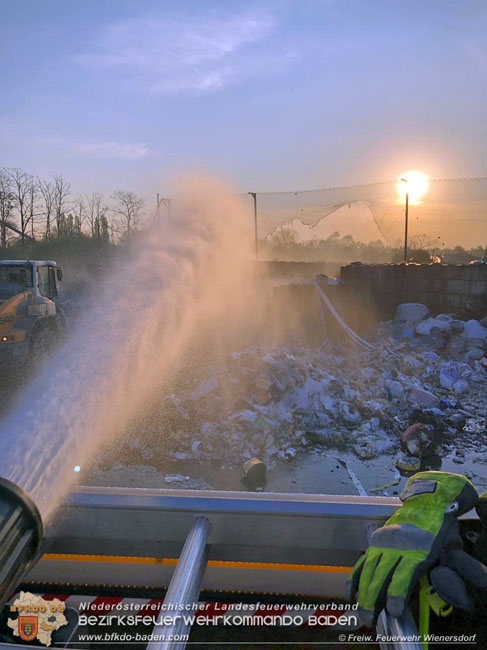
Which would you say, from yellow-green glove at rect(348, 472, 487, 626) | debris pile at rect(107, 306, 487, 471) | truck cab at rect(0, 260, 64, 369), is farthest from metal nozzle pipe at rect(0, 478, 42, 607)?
truck cab at rect(0, 260, 64, 369)

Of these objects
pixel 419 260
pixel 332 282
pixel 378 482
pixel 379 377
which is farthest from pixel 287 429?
pixel 419 260

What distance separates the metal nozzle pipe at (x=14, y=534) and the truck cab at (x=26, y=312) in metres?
6.74

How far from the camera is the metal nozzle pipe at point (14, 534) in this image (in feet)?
4.43

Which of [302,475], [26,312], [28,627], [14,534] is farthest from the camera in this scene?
[26,312]

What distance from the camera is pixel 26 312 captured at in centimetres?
789

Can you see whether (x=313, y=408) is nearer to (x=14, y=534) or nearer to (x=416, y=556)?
(x=416, y=556)

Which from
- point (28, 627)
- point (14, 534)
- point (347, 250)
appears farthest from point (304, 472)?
point (347, 250)

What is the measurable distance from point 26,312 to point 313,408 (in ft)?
15.7

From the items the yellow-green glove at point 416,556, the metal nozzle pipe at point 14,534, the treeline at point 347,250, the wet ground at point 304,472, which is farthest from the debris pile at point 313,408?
the treeline at point 347,250

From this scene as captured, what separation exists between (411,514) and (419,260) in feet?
60.1

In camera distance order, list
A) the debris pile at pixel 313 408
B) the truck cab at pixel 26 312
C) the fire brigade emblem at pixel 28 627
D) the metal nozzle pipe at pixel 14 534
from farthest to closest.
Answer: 1. the truck cab at pixel 26 312
2. the debris pile at pixel 313 408
3. the fire brigade emblem at pixel 28 627
4. the metal nozzle pipe at pixel 14 534

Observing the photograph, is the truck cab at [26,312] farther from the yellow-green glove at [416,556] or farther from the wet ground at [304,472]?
the yellow-green glove at [416,556]

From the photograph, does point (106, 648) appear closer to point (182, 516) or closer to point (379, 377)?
point (182, 516)

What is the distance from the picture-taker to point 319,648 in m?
1.66
